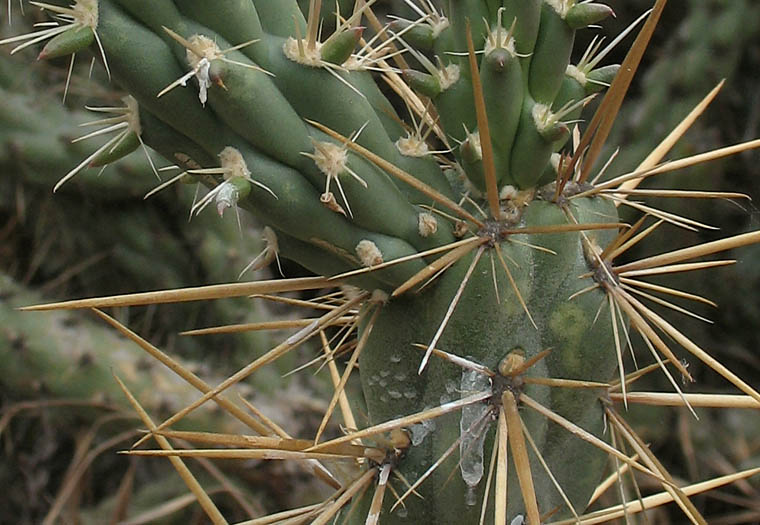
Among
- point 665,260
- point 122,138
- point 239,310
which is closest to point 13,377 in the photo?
point 239,310

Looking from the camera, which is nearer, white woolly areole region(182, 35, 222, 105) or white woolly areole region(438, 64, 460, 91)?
white woolly areole region(182, 35, 222, 105)

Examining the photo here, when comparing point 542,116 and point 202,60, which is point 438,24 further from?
point 202,60

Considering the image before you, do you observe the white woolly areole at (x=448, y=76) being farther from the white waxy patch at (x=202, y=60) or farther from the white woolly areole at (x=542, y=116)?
the white waxy patch at (x=202, y=60)

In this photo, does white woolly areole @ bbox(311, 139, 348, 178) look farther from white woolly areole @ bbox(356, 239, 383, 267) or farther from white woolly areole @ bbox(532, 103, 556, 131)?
white woolly areole @ bbox(532, 103, 556, 131)

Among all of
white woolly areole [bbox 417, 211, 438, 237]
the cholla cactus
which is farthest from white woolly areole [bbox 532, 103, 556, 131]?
white woolly areole [bbox 417, 211, 438, 237]

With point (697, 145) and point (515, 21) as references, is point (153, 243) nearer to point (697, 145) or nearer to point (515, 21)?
point (697, 145)

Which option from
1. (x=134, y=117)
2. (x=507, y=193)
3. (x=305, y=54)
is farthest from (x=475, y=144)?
(x=134, y=117)
